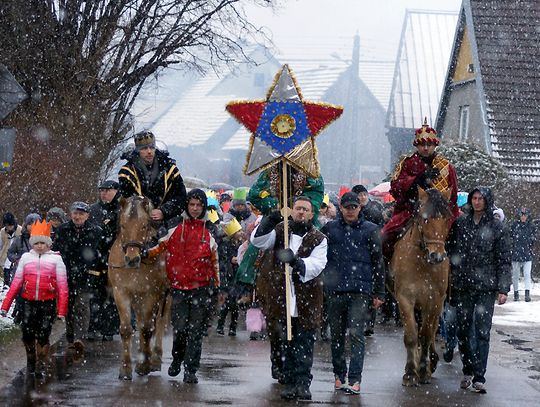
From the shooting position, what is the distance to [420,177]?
40.4 feet

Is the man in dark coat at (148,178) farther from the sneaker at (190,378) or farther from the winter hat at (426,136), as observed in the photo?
the winter hat at (426,136)

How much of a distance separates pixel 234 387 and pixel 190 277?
1.07 m

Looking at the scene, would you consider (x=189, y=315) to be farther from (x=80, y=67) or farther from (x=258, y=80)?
(x=258, y=80)

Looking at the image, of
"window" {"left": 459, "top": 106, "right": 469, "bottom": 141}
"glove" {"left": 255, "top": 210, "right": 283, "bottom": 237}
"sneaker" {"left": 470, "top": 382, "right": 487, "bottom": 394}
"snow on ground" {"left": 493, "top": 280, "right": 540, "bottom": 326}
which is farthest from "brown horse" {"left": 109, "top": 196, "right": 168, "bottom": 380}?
"window" {"left": 459, "top": 106, "right": 469, "bottom": 141}

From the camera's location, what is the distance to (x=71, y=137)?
76.4ft

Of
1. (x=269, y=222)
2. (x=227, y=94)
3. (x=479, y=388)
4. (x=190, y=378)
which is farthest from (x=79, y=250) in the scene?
(x=227, y=94)

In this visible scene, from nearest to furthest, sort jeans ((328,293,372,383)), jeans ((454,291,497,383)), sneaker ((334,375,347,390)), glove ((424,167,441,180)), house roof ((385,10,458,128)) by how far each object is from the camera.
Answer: jeans ((328,293,372,383))
sneaker ((334,375,347,390))
jeans ((454,291,497,383))
glove ((424,167,441,180))
house roof ((385,10,458,128))

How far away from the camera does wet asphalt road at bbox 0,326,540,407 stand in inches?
414

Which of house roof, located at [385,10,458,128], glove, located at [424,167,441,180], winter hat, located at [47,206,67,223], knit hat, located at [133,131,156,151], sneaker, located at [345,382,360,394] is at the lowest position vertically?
sneaker, located at [345,382,360,394]

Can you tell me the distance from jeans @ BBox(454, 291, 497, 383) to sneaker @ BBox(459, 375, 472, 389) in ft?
0.13

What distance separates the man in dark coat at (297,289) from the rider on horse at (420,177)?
1.55 metres

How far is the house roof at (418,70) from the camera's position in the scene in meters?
56.2

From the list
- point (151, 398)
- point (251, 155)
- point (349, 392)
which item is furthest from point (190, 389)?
point (251, 155)

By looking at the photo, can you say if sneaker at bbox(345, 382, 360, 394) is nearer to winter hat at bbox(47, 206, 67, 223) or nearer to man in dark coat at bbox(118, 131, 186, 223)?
man in dark coat at bbox(118, 131, 186, 223)
